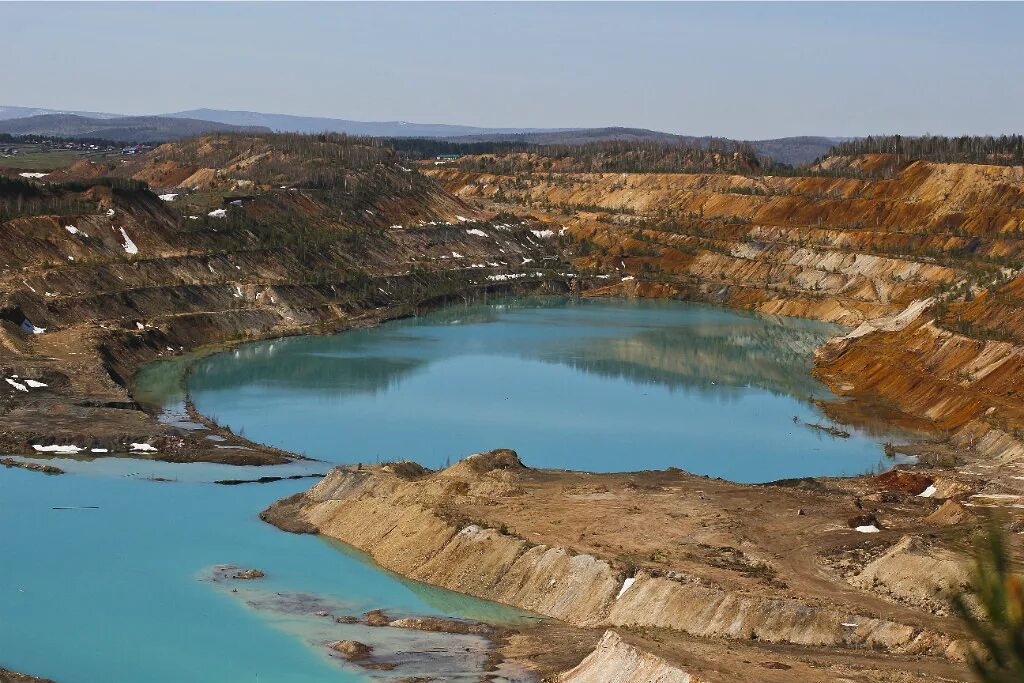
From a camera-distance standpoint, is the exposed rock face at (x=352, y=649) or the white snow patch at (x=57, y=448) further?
the white snow patch at (x=57, y=448)

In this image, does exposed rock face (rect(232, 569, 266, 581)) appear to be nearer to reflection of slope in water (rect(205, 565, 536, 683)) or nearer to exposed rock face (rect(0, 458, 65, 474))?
reflection of slope in water (rect(205, 565, 536, 683))

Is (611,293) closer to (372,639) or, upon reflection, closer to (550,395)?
(550,395)

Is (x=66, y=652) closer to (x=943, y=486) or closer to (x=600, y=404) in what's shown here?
(x=943, y=486)

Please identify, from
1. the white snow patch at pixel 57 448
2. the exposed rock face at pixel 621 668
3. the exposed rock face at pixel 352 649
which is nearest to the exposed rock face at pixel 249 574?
the exposed rock face at pixel 352 649

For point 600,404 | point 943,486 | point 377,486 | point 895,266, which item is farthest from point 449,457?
point 895,266

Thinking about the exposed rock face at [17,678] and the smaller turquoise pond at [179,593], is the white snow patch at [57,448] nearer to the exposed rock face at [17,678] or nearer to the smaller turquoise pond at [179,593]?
the smaller turquoise pond at [179,593]

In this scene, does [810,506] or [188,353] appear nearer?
[810,506]
